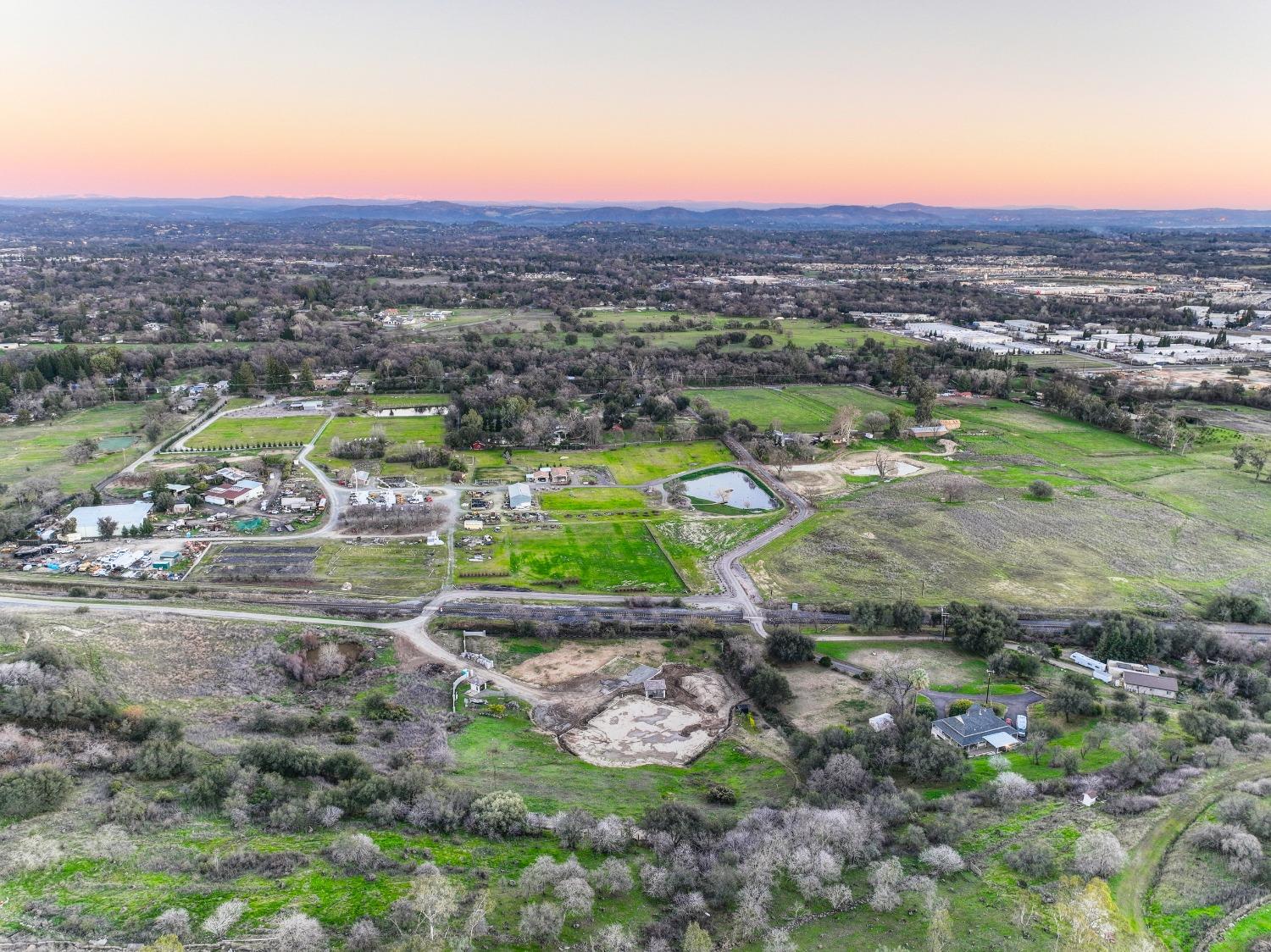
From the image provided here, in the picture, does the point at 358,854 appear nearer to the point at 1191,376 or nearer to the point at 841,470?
the point at 841,470

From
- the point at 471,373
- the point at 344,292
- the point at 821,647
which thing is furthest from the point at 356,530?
the point at 344,292

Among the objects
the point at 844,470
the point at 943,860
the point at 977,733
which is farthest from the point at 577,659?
the point at 844,470

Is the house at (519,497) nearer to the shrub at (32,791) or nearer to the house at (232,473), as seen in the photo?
the house at (232,473)

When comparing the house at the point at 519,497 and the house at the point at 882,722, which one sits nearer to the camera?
the house at the point at 882,722

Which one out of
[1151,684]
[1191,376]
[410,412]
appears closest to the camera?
[1151,684]

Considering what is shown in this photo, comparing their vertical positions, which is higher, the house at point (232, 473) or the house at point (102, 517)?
the house at point (232, 473)

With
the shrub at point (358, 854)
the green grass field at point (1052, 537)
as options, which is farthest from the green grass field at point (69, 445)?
the green grass field at point (1052, 537)

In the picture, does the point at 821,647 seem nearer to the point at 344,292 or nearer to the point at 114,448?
the point at 114,448
